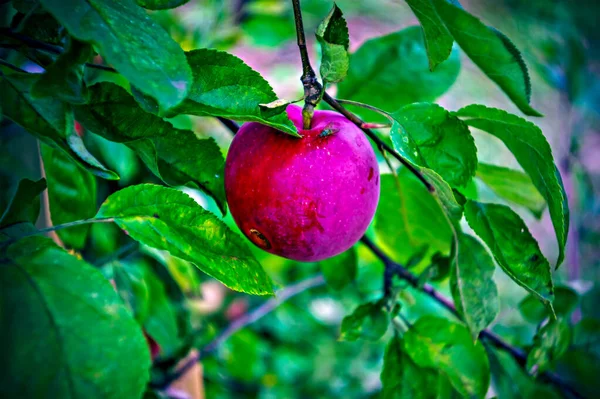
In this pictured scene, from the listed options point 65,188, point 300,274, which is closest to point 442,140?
point 65,188

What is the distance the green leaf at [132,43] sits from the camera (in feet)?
1.15

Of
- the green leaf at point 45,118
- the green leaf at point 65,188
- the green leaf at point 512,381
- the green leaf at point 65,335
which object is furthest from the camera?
the green leaf at point 512,381

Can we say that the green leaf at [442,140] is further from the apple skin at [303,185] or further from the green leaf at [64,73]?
the green leaf at [64,73]

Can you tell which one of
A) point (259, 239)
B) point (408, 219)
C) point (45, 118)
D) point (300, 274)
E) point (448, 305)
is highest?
point (45, 118)

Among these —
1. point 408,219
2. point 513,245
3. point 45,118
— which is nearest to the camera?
point 45,118

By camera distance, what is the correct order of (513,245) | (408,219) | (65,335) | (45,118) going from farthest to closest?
(408,219), (513,245), (45,118), (65,335)

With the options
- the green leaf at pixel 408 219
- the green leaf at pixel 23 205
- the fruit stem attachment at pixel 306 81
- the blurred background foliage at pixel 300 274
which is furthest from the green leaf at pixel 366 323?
the green leaf at pixel 23 205

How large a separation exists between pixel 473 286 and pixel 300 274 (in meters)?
0.97

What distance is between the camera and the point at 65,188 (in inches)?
23.5

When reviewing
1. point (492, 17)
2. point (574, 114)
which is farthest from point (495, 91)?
point (574, 114)

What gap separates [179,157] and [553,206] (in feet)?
1.18

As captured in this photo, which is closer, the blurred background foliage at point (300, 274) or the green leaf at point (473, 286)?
the green leaf at point (473, 286)

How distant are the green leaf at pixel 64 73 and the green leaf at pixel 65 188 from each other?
0.77ft

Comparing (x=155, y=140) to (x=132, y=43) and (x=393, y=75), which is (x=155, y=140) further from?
(x=393, y=75)
